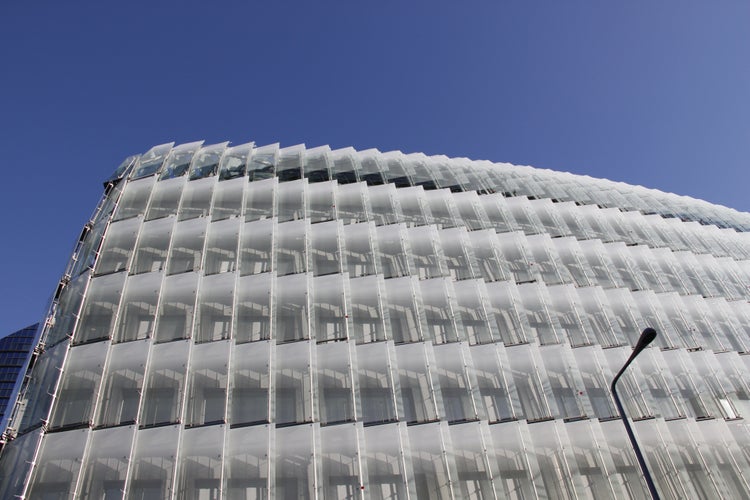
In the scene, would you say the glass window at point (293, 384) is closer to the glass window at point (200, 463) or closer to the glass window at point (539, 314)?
the glass window at point (200, 463)

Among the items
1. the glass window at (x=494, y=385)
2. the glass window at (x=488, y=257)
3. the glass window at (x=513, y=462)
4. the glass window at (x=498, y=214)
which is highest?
the glass window at (x=498, y=214)

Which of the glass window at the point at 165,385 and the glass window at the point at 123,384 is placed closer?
the glass window at the point at 123,384

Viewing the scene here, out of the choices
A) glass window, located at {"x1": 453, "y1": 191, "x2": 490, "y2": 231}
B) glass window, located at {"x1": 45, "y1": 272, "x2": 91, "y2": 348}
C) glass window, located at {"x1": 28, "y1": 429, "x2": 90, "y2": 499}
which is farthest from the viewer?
glass window, located at {"x1": 453, "y1": 191, "x2": 490, "y2": 231}

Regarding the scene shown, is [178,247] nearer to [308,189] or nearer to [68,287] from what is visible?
[68,287]

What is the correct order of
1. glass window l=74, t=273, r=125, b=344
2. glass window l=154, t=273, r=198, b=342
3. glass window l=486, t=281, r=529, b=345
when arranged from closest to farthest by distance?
glass window l=74, t=273, r=125, b=344 < glass window l=154, t=273, r=198, b=342 < glass window l=486, t=281, r=529, b=345

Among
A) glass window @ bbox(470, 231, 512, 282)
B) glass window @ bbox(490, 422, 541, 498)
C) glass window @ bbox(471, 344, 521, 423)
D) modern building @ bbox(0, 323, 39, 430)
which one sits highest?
modern building @ bbox(0, 323, 39, 430)

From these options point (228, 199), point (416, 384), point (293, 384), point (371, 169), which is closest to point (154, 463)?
point (293, 384)

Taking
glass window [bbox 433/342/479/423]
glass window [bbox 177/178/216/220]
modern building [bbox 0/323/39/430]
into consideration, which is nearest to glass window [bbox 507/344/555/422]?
glass window [bbox 433/342/479/423]

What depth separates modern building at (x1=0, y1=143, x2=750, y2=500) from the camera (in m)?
17.4

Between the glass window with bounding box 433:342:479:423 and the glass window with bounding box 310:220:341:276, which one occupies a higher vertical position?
the glass window with bounding box 310:220:341:276

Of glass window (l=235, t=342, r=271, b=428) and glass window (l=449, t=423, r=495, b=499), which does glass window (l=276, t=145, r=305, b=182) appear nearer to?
glass window (l=235, t=342, r=271, b=428)

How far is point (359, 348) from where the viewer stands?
20828 millimetres

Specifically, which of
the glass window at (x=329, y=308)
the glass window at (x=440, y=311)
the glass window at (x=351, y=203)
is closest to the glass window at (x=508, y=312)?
the glass window at (x=440, y=311)

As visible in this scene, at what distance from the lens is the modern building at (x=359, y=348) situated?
1736 cm
